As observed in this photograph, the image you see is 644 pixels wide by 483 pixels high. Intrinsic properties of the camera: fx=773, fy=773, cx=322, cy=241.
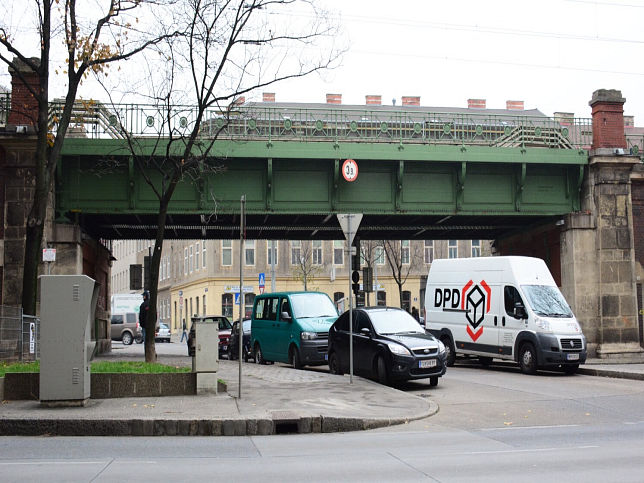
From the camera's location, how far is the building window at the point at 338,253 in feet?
226

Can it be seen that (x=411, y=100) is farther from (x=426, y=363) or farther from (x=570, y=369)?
(x=426, y=363)

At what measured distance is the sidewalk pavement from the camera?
10.7 meters

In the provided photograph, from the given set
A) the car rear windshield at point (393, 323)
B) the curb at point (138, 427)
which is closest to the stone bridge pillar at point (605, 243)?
the car rear windshield at point (393, 323)

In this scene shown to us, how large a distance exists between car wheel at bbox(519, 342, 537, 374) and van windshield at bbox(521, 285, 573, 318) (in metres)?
0.94

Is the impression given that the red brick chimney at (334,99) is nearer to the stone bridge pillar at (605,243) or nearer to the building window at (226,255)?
the building window at (226,255)

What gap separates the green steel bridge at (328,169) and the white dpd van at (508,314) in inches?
143

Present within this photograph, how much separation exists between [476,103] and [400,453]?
7351cm

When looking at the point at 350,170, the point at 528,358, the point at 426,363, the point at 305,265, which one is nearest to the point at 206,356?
the point at 426,363

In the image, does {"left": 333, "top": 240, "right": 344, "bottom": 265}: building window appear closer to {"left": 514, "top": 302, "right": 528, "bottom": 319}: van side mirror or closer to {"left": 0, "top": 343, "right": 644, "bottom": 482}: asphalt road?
{"left": 514, "top": 302, "right": 528, "bottom": 319}: van side mirror

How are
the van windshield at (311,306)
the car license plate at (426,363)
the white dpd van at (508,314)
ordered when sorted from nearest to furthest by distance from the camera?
the car license plate at (426,363), the white dpd van at (508,314), the van windshield at (311,306)

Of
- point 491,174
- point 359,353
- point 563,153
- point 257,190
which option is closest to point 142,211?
point 257,190

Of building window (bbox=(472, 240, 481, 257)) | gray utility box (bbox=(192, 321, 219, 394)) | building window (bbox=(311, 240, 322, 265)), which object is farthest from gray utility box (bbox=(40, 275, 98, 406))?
building window (bbox=(472, 240, 481, 257))

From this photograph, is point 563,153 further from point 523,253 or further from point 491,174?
point 523,253

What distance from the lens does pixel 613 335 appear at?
2584 cm
